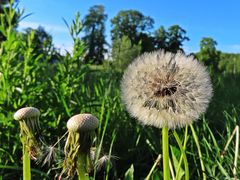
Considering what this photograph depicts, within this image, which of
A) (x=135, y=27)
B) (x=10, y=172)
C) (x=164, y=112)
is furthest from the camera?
(x=135, y=27)

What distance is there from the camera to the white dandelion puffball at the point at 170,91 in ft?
3.57

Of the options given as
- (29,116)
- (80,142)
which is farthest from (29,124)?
(80,142)

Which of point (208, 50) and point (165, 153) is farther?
point (208, 50)

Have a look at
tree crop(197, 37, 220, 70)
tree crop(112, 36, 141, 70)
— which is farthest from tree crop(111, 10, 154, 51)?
tree crop(112, 36, 141, 70)

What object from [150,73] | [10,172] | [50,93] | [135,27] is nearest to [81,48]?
[50,93]

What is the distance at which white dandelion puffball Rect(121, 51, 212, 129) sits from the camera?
3.57 ft

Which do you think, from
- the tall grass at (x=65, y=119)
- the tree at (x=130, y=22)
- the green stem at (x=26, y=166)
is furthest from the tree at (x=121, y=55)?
the tree at (x=130, y=22)

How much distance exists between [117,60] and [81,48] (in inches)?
125

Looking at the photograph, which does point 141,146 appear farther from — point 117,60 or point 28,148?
point 117,60

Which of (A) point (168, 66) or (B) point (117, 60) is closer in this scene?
(A) point (168, 66)

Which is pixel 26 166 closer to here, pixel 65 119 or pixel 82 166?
pixel 82 166

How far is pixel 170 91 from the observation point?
1114 millimetres

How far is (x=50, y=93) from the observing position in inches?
93.4

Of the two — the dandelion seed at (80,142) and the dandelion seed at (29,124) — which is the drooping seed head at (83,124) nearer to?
the dandelion seed at (80,142)
